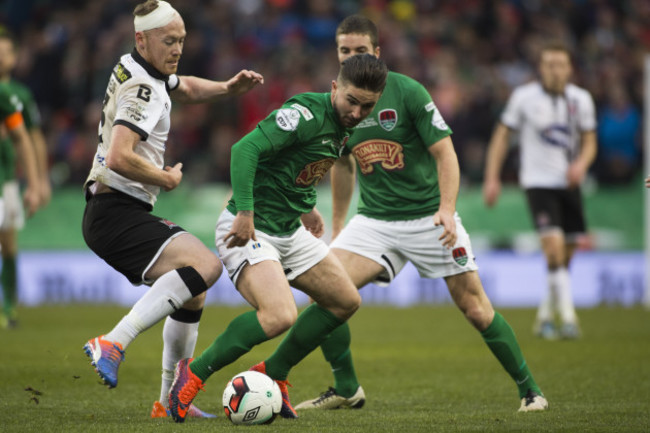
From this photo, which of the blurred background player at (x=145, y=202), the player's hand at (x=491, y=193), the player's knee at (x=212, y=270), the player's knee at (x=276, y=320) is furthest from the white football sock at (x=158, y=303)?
the player's hand at (x=491, y=193)

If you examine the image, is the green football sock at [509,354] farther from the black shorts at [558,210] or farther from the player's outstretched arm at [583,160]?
the player's outstretched arm at [583,160]

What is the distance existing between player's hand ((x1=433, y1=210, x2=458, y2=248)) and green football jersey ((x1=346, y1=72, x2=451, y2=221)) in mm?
645

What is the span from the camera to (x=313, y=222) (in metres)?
5.71

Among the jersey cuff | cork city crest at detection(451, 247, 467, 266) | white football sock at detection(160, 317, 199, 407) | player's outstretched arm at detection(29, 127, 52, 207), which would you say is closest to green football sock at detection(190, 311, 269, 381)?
white football sock at detection(160, 317, 199, 407)

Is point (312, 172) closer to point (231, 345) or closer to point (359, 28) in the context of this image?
point (231, 345)

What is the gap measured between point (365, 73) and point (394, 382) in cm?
264

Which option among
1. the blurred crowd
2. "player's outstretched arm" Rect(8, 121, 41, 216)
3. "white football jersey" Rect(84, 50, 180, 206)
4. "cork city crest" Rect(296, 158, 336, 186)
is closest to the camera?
"white football jersey" Rect(84, 50, 180, 206)

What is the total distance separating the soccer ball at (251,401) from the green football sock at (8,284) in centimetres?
605

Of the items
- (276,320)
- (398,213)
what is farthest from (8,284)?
(276,320)

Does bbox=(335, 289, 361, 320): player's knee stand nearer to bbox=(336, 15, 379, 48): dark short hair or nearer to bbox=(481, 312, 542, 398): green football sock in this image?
bbox=(481, 312, 542, 398): green football sock

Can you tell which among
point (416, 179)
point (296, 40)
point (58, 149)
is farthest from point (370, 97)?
point (296, 40)

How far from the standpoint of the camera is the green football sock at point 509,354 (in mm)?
5535

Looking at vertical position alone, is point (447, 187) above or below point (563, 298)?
above

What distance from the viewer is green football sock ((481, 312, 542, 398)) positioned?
554 centimetres
